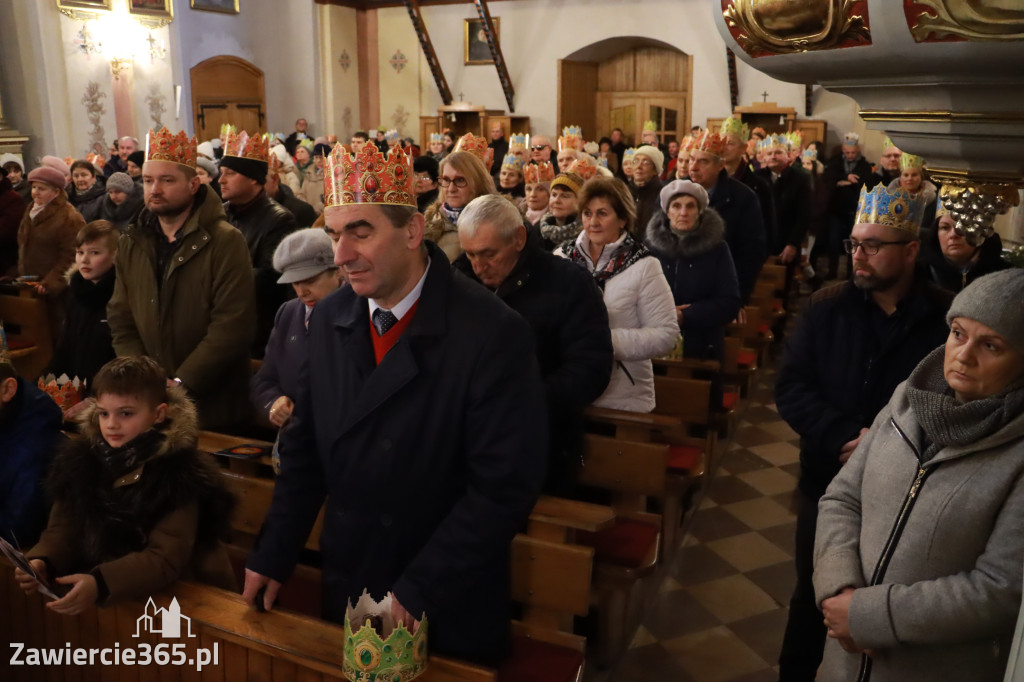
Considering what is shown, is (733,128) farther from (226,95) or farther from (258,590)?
(226,95)

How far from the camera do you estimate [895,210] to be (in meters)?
2.34

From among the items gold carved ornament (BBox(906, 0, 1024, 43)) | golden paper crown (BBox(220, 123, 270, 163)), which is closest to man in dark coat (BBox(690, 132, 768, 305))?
golden paper crown (BBox(220, 123, 270, 163))

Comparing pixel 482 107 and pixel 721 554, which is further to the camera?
pixel 482 107

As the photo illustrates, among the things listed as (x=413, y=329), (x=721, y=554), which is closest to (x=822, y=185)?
(x=721, y=554)

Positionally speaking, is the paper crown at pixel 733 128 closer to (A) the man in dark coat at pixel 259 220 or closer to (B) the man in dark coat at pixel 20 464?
→ (A) the man in dark coat at pixel 259 220

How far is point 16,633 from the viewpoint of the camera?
7.32 ft

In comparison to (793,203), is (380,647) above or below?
below

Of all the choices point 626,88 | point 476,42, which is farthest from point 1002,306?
point 476,42

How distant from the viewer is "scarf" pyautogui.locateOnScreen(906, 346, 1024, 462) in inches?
62.1

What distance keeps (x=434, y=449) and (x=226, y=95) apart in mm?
14695

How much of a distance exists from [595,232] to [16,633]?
2267 mm

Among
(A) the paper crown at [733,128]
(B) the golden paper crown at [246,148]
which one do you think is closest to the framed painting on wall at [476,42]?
(A) the paper crown at [733,128]

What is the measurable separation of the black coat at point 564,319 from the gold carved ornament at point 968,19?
5.32 feet

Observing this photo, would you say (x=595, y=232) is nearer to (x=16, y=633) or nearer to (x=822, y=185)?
(x=16, y=633)
